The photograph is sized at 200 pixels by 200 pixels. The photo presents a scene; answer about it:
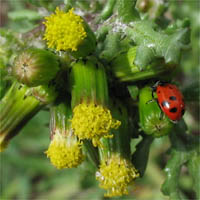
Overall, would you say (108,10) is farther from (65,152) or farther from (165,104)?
(65,152)

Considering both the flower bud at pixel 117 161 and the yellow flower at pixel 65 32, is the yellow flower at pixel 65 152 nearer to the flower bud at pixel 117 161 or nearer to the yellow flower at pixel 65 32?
the flower bud at pixel 117 161

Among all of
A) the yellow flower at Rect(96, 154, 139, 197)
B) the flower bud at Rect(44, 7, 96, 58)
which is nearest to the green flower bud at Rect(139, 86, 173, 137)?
the yellow flower at Rect(96, 154, 139, 197)

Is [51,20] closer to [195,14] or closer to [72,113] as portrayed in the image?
[72,113]

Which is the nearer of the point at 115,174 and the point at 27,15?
the point at 115,174

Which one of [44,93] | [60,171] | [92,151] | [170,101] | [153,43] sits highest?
[153,43]

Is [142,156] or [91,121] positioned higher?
[91,121]

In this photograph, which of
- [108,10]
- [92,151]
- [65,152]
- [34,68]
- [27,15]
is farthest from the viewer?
[27,15]

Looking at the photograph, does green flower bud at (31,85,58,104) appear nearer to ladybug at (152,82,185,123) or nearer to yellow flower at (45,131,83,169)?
yellow flower at (45,131,83,169)

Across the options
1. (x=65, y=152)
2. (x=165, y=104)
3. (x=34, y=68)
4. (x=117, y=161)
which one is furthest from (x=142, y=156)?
(x=34, y=68)

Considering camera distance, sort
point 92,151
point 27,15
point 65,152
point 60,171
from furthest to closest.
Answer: point 60,171, point 27,15, point 92,151, point 65,152
